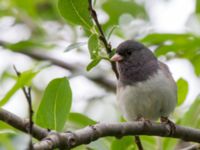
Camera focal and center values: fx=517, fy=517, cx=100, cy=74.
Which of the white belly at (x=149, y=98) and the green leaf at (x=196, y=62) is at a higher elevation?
the green leaf at (x=196, y=62)

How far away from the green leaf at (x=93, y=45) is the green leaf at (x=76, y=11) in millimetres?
167

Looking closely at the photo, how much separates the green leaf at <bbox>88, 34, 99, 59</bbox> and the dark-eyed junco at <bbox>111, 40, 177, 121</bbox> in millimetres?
574

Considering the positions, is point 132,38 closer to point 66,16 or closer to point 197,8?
point 197,8

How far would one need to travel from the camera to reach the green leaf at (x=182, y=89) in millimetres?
3484

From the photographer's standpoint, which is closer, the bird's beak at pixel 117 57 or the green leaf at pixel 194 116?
the green leaf at pixel 194 116

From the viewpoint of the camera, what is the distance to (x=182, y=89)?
3520mm

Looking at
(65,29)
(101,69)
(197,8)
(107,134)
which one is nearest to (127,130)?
(107,134)

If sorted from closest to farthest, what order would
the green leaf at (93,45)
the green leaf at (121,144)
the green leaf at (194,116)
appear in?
1. the green leaf at (93,45)
2. the green leaf at (121,144)
3. the green leaf at (194,116)

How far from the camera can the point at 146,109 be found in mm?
3475

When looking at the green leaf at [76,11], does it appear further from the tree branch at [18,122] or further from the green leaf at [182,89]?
the green leaf at [182,89]

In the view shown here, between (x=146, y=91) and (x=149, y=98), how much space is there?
5 cm

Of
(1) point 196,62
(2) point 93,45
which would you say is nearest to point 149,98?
(1) point 196,62

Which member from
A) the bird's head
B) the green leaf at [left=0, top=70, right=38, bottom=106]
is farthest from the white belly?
the green leaf at [left=0, top=70, right=38, bottom=106]

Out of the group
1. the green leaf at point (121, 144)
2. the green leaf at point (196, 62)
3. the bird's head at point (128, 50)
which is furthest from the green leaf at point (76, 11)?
the green leaf at point (196, 62)
